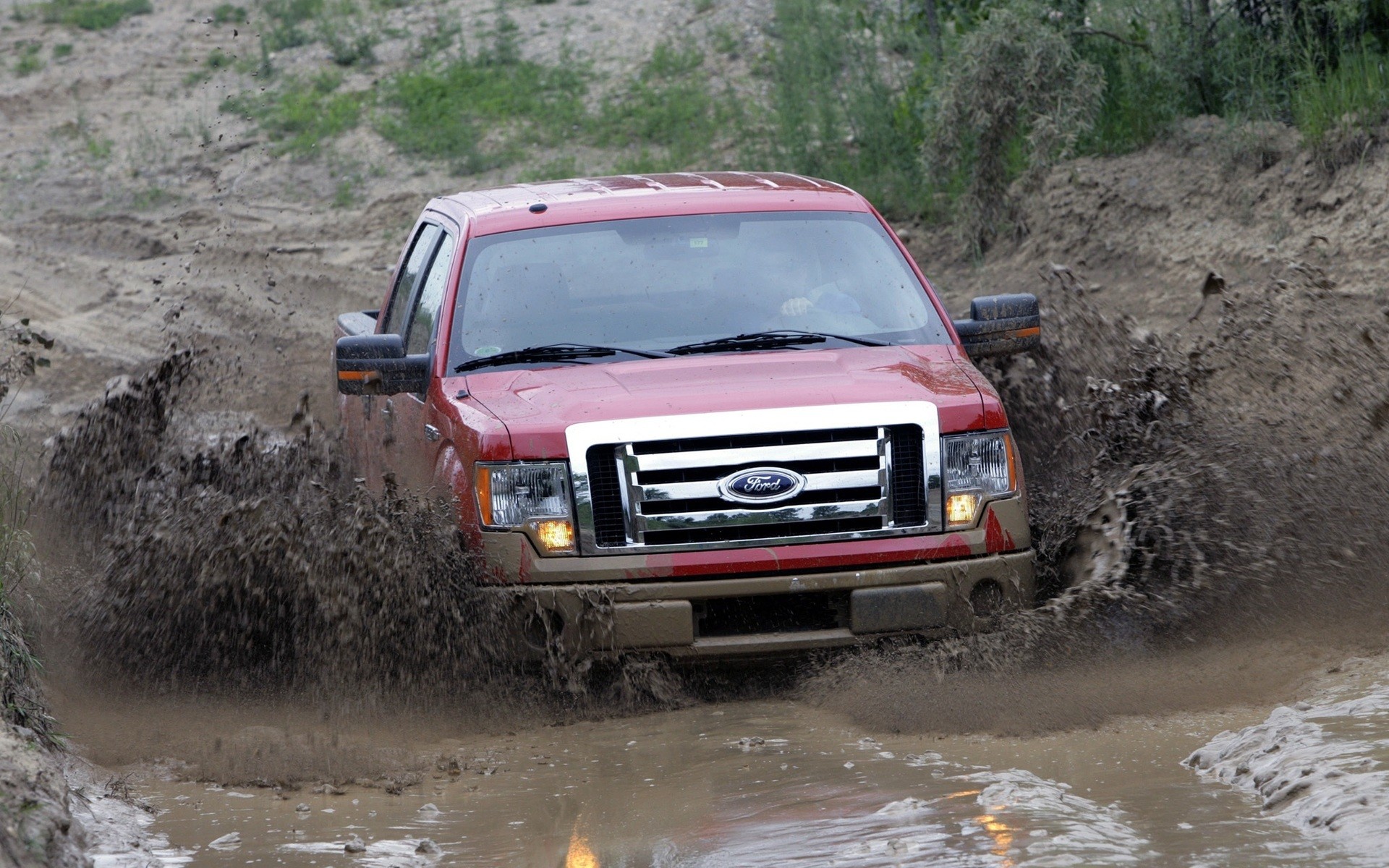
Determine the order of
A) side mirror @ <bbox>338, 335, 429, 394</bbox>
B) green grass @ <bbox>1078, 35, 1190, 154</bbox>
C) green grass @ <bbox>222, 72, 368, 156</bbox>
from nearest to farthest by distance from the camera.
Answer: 1. side mirror @ <bbox>338, 335, 429, 394</bbox>
2. green grass @ <bbox>1078, 35, 1190, 154</bbox>
3. green grass @ <bbox>222, 72, 368, 156</bbox>

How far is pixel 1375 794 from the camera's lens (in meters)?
3.77

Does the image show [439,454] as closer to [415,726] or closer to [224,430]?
[415,726]

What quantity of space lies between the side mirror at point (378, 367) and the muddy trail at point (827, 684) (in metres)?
0.43

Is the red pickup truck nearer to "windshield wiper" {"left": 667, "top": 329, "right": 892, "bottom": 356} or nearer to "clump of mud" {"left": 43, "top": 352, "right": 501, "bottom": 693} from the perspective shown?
"windshield wiper" {"left": 667, "top": 329, "right": 892, "bottom": 356}

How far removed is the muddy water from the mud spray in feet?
0.78

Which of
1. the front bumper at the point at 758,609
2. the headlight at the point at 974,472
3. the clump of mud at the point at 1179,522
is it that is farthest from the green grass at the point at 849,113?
the front bumper at the point at 758,609

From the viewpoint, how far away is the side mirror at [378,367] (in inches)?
236

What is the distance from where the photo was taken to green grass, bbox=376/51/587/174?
66.9ft

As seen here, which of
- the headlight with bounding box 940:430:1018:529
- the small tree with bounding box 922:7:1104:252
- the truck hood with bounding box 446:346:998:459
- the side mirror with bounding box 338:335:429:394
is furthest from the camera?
the small tree with bounding box 922:7:1104:252

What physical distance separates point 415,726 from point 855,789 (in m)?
1.50

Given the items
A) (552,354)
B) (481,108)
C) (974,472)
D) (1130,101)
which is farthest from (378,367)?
(481,108)

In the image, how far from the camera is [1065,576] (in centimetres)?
606

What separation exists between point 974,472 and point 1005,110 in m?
7.93

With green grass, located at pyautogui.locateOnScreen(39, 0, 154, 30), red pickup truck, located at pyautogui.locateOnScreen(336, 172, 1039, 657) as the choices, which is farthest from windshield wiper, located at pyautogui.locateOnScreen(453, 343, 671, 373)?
green grass, located at pyautogui.locateOnScreen(39, 0, 154, 30)
